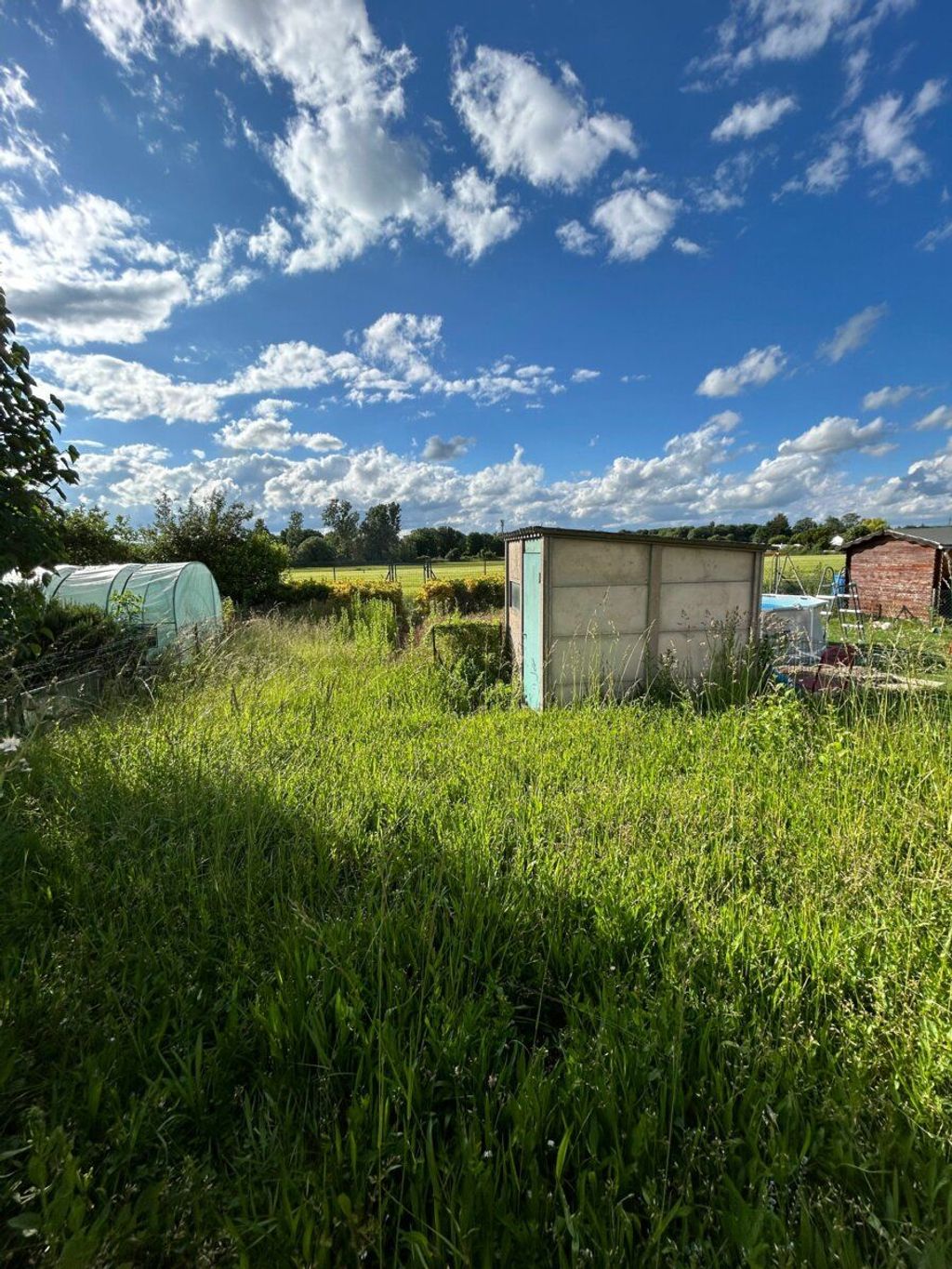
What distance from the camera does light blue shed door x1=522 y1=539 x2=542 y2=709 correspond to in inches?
269

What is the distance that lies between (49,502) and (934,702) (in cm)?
631

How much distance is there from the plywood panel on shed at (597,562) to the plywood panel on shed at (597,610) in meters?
0.09

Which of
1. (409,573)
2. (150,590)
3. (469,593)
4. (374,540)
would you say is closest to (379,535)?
(374,540)

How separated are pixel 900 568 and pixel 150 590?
2431 cm

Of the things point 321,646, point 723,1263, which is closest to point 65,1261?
point 723,1263

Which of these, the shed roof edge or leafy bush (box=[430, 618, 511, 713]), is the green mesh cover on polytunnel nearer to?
leafy bush (box=[430, 618, 511, 713])

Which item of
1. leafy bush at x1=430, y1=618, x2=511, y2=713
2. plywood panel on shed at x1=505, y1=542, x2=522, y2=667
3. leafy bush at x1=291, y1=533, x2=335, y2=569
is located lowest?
leafy bush at x1=430, y1=618, x2=511, y2=713

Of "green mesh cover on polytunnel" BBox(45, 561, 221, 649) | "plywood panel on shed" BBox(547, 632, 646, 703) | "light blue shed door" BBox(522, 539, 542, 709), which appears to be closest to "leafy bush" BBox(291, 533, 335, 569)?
"green mesh cover on polytunnel" BBox(45, 561, 221, 649)

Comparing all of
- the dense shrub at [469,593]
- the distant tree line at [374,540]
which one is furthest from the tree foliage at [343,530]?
the dense shrub at [469,593]

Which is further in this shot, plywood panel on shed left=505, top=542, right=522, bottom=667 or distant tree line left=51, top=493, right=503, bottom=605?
distant tree line left=51, top=493, right=503, bottom=605

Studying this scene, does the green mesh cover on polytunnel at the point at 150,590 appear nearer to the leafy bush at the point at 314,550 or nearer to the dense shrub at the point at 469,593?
the dense shrub at the point at 469,593

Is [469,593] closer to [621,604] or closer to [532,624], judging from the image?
[532,624]

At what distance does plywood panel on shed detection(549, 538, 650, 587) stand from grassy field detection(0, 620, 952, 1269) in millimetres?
3722

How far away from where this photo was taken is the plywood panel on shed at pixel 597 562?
6730 millimetres
